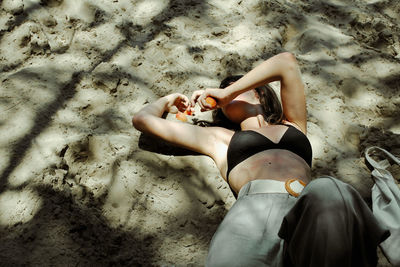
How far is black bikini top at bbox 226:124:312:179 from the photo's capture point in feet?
6.66

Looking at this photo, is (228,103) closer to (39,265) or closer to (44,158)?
(44,158)

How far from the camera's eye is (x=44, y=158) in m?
1.88

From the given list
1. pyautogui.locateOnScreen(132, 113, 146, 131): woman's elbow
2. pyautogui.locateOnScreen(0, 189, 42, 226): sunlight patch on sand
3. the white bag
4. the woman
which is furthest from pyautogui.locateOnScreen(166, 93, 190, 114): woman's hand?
the white bag

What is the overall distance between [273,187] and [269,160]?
233 mm

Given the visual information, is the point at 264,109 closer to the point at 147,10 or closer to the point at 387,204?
the point at 387,204

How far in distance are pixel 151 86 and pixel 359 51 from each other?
1.75 metres

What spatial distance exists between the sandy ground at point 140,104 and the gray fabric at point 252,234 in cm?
29

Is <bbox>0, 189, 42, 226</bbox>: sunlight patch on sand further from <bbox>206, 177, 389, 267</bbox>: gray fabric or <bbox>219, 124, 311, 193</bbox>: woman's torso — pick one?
<bbox>219, 124, 311, 193</bbox>: woman's torso

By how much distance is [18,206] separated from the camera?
1687mm

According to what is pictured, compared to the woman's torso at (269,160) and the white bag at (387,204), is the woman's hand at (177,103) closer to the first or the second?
the woman's torso at (269,160)

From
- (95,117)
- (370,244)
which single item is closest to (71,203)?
(95,117)

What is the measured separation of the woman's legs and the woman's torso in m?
0.52

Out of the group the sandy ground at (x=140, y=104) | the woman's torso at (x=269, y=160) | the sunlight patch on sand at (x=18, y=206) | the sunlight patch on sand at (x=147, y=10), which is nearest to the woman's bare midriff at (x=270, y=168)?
the woman's torso at (x=269, y=160)

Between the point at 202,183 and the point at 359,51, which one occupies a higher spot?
the point at 359,51
